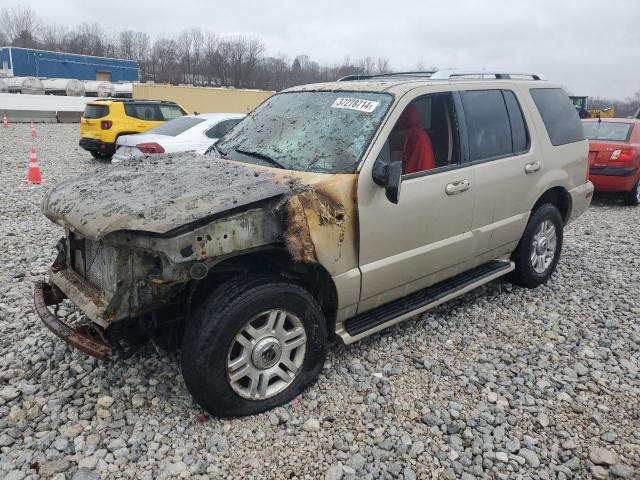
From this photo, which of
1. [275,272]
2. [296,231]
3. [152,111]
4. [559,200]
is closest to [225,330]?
[275,272]

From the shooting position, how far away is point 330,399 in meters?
3.16

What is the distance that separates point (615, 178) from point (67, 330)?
8946mm

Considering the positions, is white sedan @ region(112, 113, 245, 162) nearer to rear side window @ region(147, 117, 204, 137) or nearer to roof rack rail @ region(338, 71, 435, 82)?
rear side window @ region(147, 117, 204, 137)

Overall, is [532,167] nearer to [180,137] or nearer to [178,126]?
[180,137]

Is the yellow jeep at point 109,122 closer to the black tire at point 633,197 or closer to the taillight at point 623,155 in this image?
the taillight at point 623,155

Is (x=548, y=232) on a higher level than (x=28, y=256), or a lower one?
higher

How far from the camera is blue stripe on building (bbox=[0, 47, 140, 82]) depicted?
5158cm

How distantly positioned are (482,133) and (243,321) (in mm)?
2505

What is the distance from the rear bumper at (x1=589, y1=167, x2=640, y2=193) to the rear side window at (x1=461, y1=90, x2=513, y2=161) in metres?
5.57

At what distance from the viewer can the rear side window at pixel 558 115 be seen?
467 centimetres

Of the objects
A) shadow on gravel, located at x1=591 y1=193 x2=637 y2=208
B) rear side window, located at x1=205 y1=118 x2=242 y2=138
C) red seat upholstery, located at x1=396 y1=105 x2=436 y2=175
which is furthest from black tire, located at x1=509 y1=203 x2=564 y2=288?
rear side window, located at x1=205 y1=118 x2=242 y2=138

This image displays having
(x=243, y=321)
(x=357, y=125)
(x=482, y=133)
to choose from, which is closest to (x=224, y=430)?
(x=243, y=321)

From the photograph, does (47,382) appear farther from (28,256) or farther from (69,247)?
(28,256)

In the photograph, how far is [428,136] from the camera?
3869 millimetres
